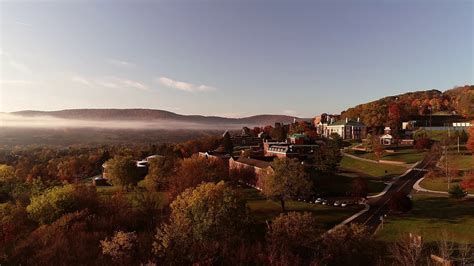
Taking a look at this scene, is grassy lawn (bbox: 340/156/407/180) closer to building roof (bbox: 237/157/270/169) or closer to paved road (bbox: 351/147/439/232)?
paved road (bbox: 351/147/439/232)

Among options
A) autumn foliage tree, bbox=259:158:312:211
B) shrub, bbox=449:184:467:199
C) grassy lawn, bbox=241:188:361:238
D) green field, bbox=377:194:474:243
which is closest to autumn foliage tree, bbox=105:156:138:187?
grassy lawn, bbox=241:188:361:238

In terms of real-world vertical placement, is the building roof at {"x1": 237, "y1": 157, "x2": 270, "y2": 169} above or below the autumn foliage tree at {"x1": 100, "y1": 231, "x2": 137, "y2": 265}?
above

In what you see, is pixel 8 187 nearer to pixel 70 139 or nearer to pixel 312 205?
pixel 312 205

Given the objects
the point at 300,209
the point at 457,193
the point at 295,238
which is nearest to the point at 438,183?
the point at 457,193

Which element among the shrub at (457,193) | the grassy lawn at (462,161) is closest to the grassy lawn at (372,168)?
the grassy lawn at (462,161)

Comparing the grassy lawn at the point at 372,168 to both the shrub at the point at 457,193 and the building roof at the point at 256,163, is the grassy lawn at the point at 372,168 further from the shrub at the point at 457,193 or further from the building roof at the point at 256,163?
the building roof at the point at 256,163

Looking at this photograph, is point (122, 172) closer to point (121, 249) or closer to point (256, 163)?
point (256, 163)
